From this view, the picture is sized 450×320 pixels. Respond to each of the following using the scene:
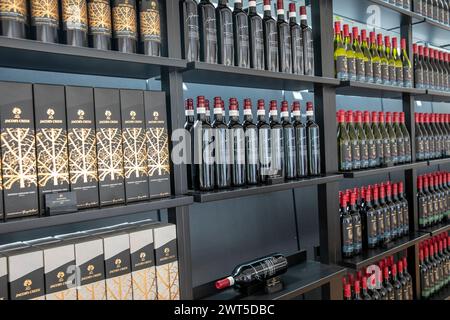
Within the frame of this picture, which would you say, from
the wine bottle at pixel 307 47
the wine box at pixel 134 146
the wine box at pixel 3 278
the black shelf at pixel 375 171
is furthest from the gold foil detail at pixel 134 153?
the black shelf at pixel 375 171

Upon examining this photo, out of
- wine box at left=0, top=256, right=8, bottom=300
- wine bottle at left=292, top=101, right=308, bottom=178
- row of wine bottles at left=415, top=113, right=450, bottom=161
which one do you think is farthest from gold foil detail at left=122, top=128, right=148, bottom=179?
row of wine bottles at left=415, top=113, right=450, bottom=161

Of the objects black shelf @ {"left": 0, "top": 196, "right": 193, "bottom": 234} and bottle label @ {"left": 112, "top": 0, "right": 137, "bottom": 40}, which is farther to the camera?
bottle label @ {"left": 112, "top": 0, "right": 137, "bottom": 40}

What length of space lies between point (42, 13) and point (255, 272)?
1166mm

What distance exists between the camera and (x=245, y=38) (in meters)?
1.53

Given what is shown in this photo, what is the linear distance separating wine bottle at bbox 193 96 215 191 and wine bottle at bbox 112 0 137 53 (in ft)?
1.12

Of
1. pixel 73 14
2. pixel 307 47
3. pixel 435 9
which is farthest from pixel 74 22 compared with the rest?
pixel 435 9

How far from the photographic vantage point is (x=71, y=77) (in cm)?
140

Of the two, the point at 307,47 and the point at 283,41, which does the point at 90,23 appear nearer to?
the point at 283,41

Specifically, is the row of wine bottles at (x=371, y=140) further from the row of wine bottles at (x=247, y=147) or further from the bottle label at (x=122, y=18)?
the bottle label at (x=122, y=18)

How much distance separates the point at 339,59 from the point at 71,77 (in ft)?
4.15

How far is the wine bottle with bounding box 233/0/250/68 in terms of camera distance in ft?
4.99

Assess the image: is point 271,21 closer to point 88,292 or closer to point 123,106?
point 123,106

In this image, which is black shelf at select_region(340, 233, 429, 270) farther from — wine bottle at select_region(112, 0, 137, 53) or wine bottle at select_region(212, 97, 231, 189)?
wine bottle at select_region(112, 0, 137, 53)
